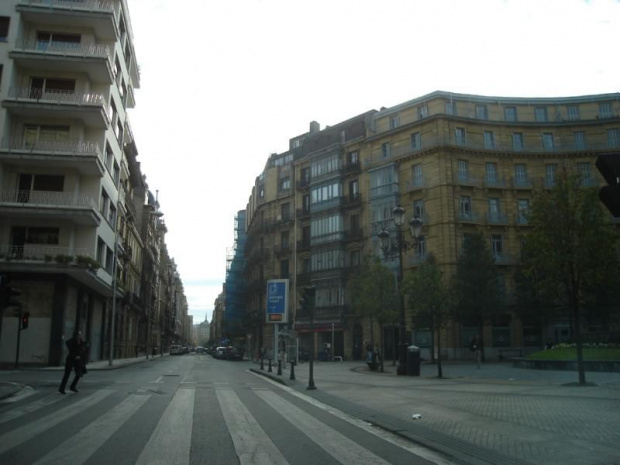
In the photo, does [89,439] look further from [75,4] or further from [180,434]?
[75,4]

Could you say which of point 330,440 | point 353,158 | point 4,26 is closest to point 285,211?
point 353,158

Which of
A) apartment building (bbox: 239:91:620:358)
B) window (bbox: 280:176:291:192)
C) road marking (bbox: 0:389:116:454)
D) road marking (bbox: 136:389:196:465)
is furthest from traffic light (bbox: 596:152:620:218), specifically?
window (bbox: 280:176:291:192)

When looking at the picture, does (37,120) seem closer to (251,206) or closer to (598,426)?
(598,426)

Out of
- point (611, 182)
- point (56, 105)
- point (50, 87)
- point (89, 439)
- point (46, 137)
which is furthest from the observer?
point (50, 87)

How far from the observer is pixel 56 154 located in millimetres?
28594

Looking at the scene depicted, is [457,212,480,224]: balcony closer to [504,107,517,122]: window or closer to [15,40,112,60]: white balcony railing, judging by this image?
[504,107,517,122]: window

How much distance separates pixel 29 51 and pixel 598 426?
31.6 m

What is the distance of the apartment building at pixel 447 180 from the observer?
1666 inches

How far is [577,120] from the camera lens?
44531 mm

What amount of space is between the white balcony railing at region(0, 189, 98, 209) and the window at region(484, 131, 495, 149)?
102 feet

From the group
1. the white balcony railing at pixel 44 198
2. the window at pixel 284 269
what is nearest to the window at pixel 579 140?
the window at pixel 284 269

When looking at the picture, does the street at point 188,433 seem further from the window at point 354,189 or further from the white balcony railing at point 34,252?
the window at point 354,189

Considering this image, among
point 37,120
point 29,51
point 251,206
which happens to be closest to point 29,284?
point 37,120

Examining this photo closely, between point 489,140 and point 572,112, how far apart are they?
8.07 metres
